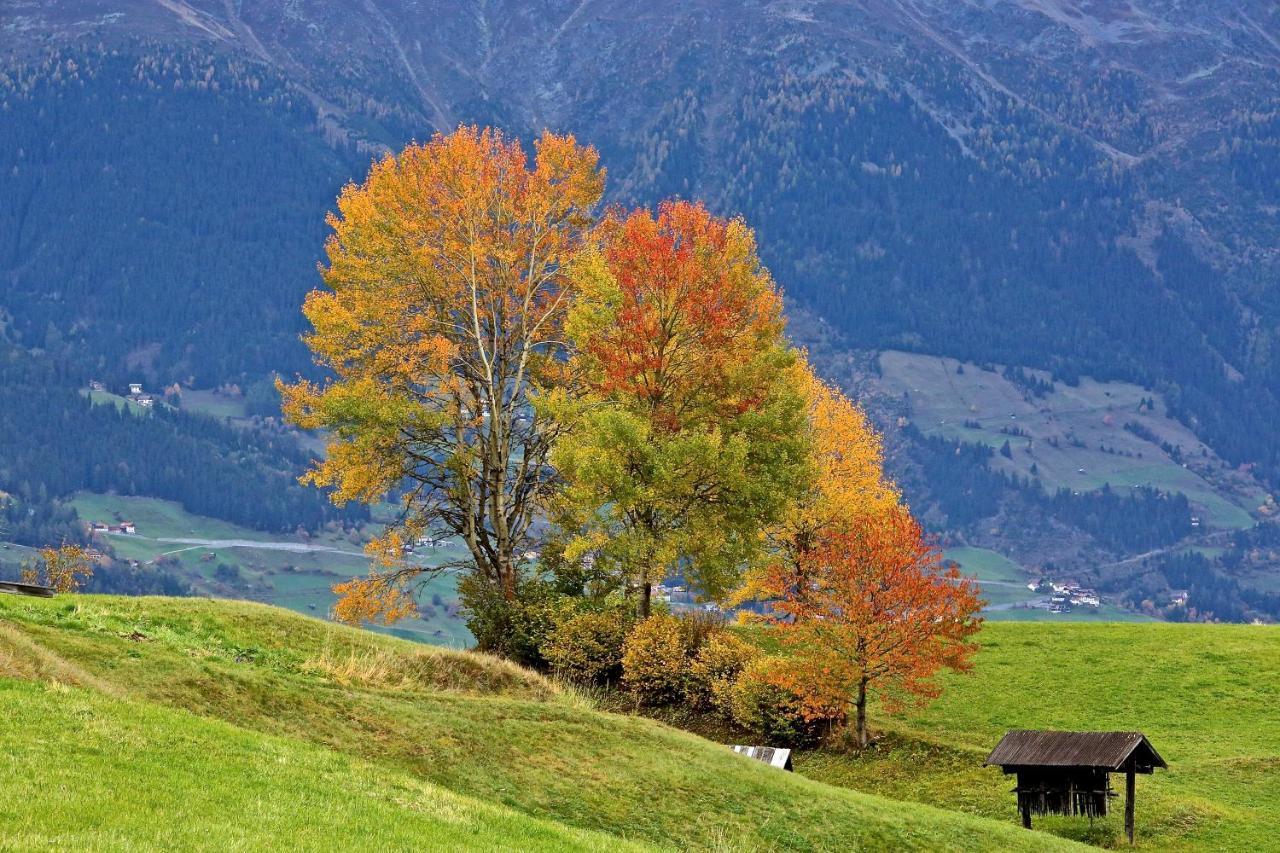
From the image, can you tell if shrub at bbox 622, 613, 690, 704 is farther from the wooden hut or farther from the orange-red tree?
the wooden hut

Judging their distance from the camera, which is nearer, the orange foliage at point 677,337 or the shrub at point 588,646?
the shrub at point 588,646

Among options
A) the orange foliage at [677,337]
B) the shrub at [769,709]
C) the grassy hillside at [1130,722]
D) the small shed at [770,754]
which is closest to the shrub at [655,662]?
the shrub at [769,709]

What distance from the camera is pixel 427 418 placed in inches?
2539

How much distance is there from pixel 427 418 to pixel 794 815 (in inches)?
1265

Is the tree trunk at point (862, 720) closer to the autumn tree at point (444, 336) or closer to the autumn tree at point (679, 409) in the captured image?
the autumn tree at point (679, 409)

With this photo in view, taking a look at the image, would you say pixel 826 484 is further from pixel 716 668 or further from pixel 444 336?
pixel 444 336

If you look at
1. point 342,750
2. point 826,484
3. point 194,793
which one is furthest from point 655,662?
point 194,793

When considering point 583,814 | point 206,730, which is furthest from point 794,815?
point 206,730

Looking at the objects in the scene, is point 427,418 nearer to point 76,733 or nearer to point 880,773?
point 880,773

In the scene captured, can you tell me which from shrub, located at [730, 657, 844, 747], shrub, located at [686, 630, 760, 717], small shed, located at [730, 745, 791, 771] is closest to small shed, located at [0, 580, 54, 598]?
small shed, located at [730, 745, 791, 771]

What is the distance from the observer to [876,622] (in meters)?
56.0

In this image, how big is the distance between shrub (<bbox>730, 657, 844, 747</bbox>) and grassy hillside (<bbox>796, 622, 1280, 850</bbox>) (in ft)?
5.23

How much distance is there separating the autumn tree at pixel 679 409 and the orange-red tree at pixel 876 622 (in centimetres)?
603

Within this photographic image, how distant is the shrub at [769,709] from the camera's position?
57406 mm
